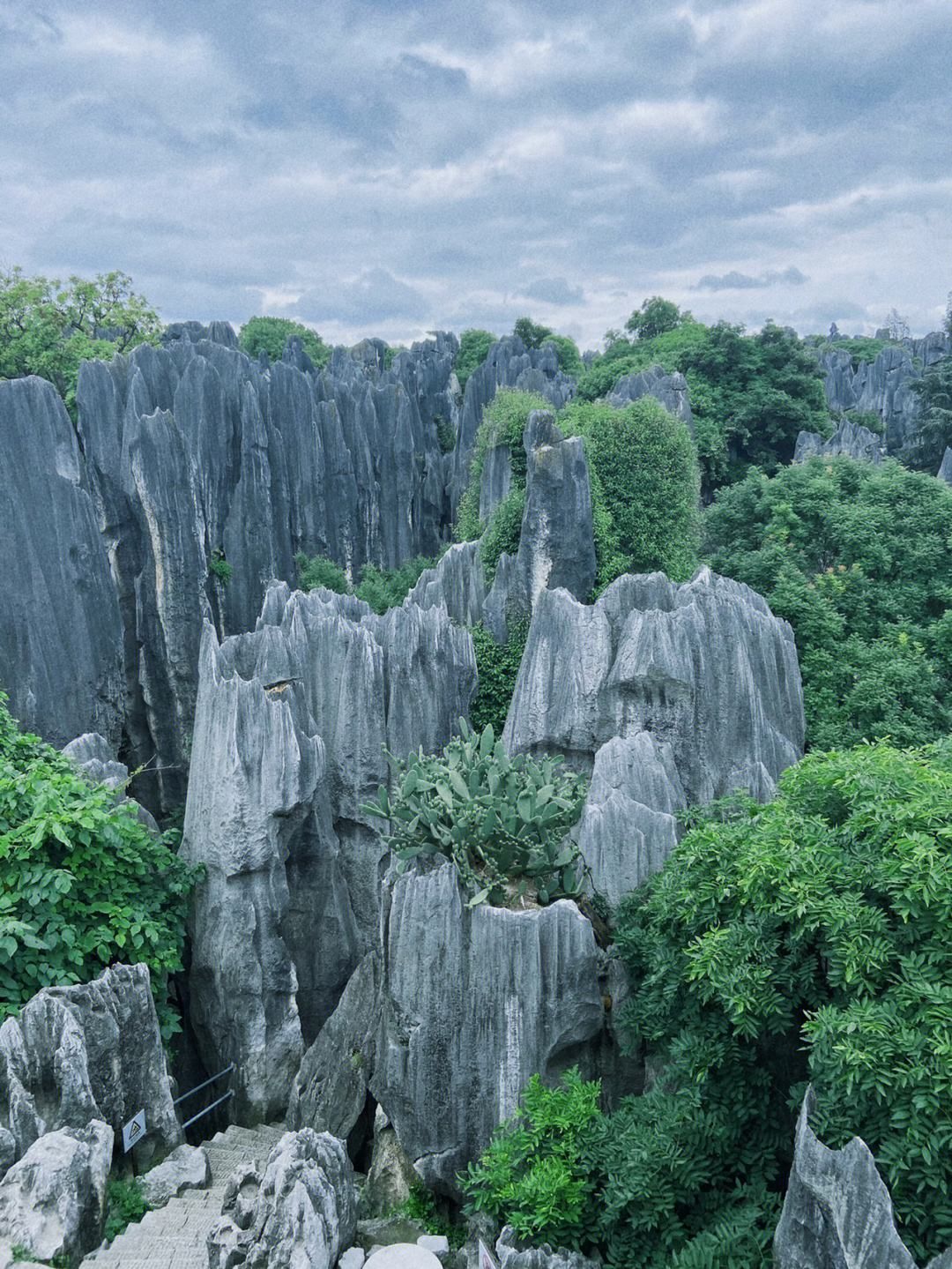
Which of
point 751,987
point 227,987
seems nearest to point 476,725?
point 227,987

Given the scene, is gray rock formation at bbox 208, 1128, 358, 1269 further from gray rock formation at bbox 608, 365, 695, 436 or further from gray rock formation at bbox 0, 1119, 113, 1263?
gray rock formation at bbox 608, 365, 695, 436

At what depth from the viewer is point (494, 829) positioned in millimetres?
7695

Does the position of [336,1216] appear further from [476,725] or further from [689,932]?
[476,725]

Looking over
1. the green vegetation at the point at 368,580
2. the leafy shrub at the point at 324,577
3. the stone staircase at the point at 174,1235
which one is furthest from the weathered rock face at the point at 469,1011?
the leafy shrub at the point at 324,577

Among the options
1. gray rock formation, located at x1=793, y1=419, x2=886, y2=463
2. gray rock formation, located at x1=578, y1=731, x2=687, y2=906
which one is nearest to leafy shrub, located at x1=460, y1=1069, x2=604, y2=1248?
gray rock formation, located at x1=578, y1=731, x2=687, y2=906

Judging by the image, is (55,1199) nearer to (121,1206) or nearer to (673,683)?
(121,1206)

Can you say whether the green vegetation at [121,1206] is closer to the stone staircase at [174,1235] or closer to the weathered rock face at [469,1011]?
the stone staircase at [174,1235]

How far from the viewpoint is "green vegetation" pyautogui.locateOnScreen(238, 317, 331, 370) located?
46594mm

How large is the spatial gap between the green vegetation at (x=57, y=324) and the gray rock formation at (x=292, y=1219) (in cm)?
2073

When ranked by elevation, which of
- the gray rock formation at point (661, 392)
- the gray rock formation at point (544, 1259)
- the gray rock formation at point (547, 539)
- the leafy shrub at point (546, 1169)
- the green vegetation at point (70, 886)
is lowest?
the gray rock formation at point (544, 1259)

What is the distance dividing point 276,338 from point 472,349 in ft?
35.0

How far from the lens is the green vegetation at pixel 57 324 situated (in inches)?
985

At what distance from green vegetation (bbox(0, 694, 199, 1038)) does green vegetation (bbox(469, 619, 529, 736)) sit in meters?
5.69

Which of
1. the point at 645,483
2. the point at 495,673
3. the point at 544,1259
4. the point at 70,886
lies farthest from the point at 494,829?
the point at 645,483
